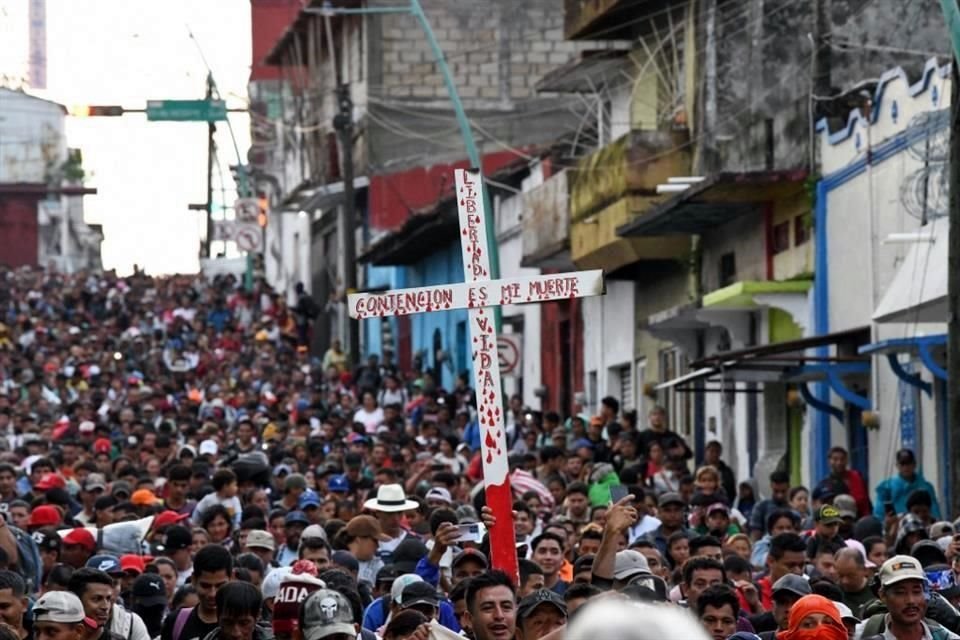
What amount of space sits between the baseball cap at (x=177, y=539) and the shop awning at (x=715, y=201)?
12.9m

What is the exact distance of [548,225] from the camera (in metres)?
36.3

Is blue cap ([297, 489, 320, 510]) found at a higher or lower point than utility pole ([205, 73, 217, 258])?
lower

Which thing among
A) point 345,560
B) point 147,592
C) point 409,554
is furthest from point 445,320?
point 147,592

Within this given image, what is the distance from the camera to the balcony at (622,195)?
31.0 metres

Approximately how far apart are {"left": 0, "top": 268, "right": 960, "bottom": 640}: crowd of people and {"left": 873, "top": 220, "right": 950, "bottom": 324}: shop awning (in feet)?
4.75

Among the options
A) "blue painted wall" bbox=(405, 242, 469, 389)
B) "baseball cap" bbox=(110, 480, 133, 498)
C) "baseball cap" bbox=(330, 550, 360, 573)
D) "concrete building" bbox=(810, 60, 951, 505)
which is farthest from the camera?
"blue painted wall" bbox=(405, 242, 469, 389)

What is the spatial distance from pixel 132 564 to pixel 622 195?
17302 mm

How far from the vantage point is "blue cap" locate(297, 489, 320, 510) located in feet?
60.4

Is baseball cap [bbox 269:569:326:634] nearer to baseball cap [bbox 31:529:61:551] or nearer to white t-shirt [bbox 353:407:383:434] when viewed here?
baseball cap [bbox 31:529:61:551]

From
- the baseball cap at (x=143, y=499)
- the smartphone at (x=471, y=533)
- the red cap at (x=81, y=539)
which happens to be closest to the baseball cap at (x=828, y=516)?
the smartphone at (x=471, y=533)

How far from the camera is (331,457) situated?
2531 cm

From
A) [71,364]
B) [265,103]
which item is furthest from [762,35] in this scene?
[265,103]

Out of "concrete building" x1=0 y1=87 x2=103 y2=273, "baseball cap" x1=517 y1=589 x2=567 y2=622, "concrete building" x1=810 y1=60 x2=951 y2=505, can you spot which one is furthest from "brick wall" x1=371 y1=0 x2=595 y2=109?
"baseball cap" x1=517 y1=589 x2=567 y2=622

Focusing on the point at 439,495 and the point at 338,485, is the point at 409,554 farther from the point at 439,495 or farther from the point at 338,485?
the point at 338,485
